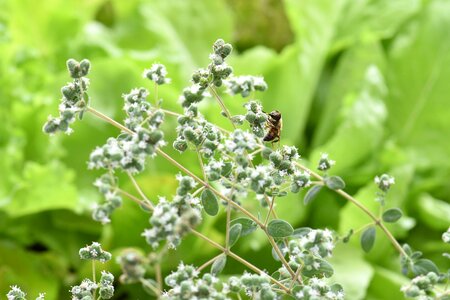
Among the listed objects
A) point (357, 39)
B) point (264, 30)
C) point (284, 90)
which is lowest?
point (284, 90)

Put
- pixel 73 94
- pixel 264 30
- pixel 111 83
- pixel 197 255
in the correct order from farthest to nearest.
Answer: pixel 264 30, pixel 111 83, pixel 197 255, pixel 73 94

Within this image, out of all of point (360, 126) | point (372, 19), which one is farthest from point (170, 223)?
point (372, 19)

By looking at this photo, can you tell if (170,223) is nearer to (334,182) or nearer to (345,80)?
(334,182)

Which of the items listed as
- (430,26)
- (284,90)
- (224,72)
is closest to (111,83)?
(284,90)

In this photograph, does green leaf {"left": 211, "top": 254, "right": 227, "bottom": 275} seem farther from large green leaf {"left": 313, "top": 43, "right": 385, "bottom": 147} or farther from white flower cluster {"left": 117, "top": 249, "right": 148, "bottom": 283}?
large green leaf {"left": 313, "top": 43, "right": 385, "bottom": 147}

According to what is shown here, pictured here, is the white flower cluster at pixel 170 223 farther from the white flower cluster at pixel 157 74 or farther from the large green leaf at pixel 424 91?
the large green leaf at pixel 424 91

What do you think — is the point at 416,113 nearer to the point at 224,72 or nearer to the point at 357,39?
the point at 357,39

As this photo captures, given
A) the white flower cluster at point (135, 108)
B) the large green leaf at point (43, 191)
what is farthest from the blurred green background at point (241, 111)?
the white flower cluster at point (135, 108)
